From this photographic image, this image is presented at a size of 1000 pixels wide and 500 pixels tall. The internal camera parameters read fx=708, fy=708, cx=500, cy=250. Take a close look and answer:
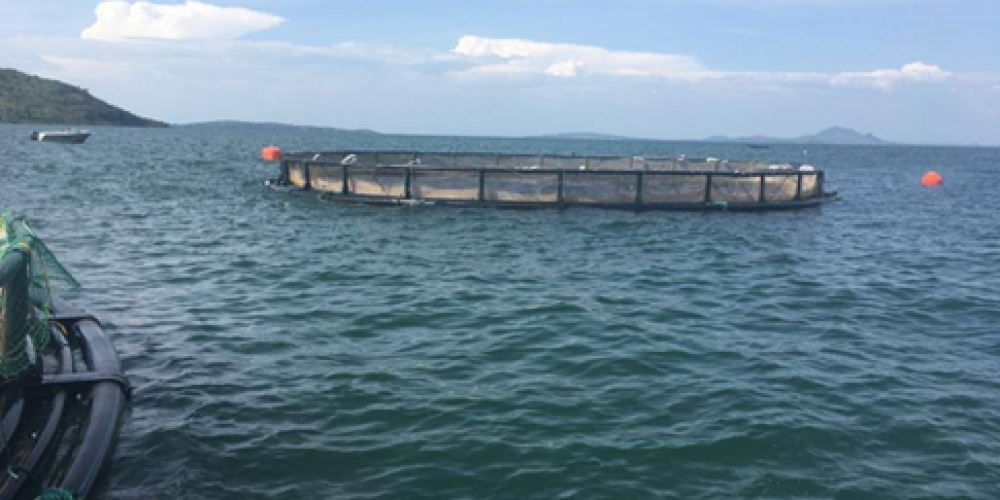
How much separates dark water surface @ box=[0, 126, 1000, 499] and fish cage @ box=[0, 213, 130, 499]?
0.40m

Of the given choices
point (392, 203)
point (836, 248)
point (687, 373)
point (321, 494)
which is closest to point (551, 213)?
point (392, 203)

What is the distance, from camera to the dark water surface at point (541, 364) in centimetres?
712

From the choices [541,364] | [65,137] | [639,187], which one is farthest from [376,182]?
[65,137]

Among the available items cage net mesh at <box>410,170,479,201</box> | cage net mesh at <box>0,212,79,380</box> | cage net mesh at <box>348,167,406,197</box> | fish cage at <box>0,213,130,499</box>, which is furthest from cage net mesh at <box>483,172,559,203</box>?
cage net mesh at <box>0,212,79,380</box>

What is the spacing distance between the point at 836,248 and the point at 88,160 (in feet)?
191

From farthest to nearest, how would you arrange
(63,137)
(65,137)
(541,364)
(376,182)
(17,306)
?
(65,137) → (63,137) → (376,182) → (541,364) → (17,306)

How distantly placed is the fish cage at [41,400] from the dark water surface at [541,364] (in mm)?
401

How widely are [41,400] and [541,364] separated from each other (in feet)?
20.3

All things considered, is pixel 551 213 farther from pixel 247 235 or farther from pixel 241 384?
pixel 241 384

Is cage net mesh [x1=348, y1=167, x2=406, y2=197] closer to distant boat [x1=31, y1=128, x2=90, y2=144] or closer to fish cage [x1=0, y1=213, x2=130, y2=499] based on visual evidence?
fish cage [x1=0, y1=213, x2=130, y2=499]

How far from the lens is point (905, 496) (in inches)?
269

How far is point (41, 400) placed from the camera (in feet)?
24.8

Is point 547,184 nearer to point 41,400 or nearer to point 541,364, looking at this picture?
point 541,364

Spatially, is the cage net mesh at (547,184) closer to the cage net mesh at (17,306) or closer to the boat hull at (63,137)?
the cage net mesh at (17,306)
